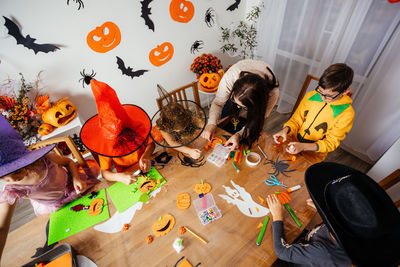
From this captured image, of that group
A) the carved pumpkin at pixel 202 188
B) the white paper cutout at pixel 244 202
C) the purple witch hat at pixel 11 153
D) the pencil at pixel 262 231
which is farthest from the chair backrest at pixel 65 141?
the pencil at pixel 262 231

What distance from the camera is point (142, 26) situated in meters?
2.06

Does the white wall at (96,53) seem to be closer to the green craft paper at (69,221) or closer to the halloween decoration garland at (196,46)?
the halloween decoration garland at (196,46)

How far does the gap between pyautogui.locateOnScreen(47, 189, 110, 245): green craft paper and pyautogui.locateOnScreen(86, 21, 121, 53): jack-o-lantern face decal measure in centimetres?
163

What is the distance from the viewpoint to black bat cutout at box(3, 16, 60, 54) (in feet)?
4.94

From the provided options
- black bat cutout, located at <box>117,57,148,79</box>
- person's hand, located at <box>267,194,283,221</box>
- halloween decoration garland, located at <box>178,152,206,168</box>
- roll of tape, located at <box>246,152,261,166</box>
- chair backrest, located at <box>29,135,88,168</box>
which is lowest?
person's hand, located at <box>267,194,283,221</box>

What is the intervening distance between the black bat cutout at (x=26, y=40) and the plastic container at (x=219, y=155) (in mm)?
1857

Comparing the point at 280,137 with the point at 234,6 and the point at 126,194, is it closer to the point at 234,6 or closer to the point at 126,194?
the point at 126,194

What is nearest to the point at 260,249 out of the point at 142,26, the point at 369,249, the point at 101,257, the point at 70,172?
the point at 369,249

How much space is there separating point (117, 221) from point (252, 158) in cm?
94

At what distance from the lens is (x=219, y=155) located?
1282 mm

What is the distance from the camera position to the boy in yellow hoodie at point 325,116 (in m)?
1.14

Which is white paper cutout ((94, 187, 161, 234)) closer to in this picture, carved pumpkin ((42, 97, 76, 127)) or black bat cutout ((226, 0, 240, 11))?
carved pumpkin ((42, 97, 76, 127))

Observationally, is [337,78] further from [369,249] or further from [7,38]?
[7,38]

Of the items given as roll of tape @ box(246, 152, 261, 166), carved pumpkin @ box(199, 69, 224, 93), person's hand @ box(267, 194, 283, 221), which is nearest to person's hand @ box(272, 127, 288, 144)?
roll of tape @ box(246, 152, 261, 166)
